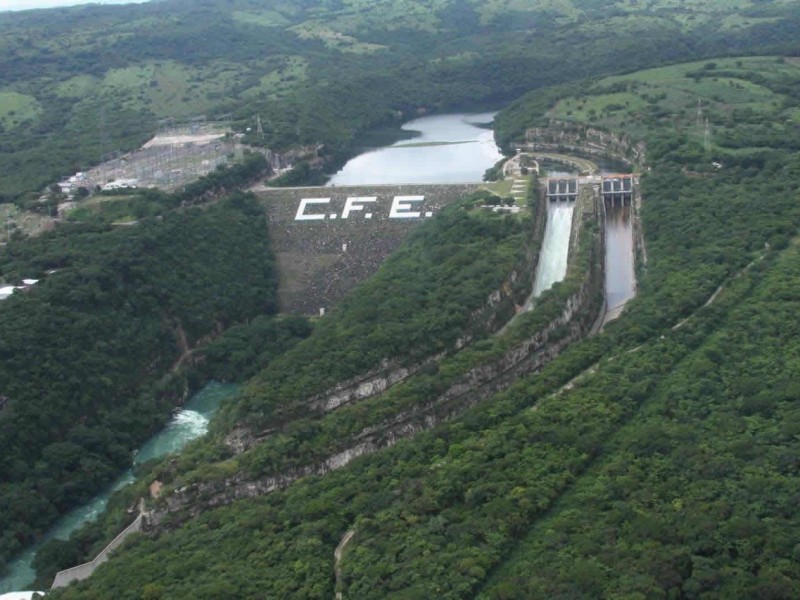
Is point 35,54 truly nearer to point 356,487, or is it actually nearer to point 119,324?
point 119,324

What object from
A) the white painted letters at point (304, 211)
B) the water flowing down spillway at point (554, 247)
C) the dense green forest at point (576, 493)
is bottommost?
the water flowing down spillway at point (554, 247)

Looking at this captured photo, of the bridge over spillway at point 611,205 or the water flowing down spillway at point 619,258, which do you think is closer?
the water flowing down spillway at point 619,258

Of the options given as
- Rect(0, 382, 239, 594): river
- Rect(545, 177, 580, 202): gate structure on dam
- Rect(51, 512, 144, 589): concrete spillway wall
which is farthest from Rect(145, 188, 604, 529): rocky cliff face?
Rect(545, 177, 580, 202): gate structure on dam

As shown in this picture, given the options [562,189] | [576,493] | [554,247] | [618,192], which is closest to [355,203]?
[562,189]

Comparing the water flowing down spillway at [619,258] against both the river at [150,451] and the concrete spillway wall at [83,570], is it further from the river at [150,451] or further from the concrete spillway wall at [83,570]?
the concrete spillway wall at [83,570]

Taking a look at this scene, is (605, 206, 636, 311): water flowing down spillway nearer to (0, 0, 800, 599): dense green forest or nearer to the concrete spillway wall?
(0, 0, 800, 599): dense green forest

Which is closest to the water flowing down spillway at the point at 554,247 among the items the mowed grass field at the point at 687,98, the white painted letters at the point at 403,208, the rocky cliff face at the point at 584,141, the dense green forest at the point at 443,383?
the dense green forest at the point at 443,383
